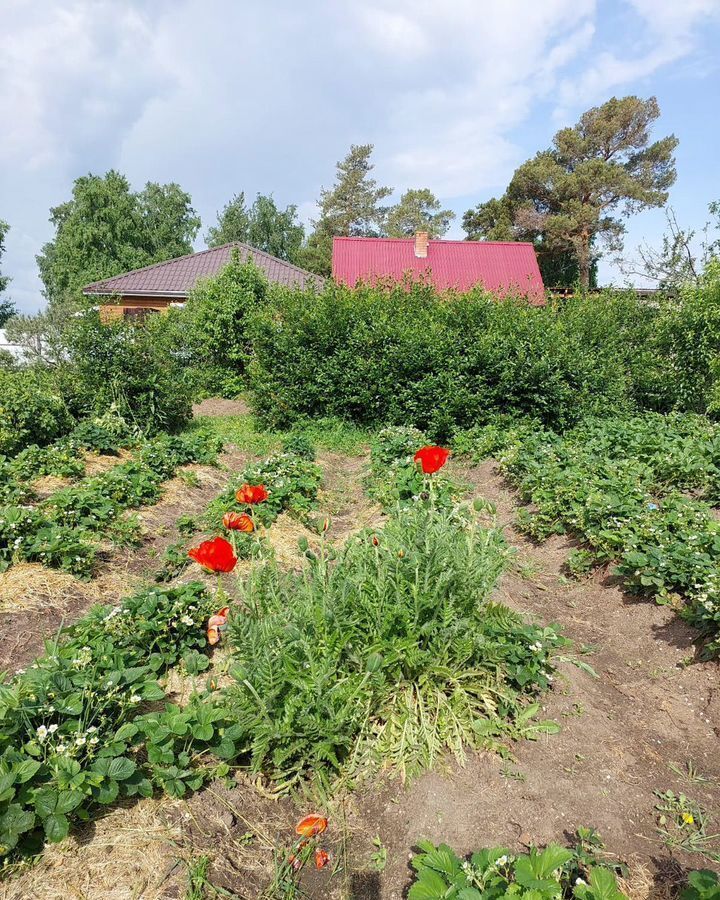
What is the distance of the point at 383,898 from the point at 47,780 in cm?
116

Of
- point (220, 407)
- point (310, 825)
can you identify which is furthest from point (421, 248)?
point (310, 825)

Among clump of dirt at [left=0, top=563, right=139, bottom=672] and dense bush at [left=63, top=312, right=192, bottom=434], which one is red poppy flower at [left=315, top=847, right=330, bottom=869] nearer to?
clump of dirt at [left=0, top=563, right=139, bottom=672]

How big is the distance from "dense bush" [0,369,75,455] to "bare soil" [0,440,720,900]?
3883 mm

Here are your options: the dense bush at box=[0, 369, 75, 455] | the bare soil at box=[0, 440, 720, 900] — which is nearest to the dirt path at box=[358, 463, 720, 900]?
the bare soil at box=[0, 440, 720, 900]

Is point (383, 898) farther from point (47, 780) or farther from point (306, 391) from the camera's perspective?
point (306, 391)

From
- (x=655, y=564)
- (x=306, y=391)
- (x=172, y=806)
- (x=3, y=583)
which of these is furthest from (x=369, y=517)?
(x=306, y=391)

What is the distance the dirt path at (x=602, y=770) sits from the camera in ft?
6.66

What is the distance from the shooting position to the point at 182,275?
23.0 m

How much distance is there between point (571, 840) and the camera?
78.9 inches

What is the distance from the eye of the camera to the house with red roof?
Result: 20.1 m

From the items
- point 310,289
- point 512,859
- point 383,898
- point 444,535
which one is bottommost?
point 383,898

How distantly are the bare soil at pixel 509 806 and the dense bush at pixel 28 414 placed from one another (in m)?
3.88

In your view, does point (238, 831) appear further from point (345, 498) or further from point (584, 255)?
point (584, 255)

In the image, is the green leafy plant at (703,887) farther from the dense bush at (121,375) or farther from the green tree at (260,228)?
the green tree at (260,228)
